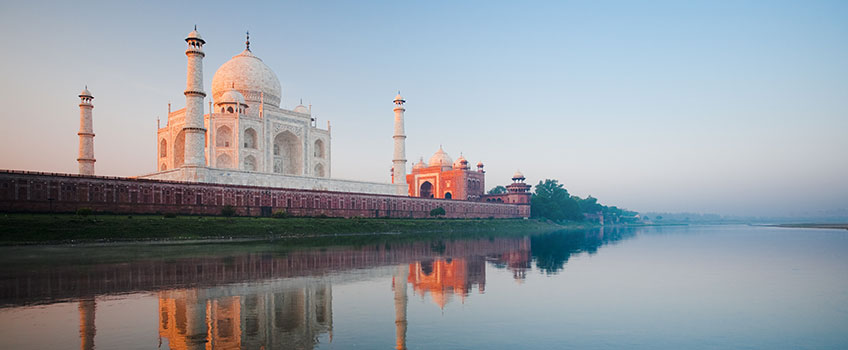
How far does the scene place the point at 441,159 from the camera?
64.8 meters

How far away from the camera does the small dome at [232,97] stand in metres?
40.8

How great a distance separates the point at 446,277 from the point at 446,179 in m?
49.7

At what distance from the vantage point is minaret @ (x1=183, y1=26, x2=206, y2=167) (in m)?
32.2

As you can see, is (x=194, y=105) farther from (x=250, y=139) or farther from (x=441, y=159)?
(x=441, y=159)

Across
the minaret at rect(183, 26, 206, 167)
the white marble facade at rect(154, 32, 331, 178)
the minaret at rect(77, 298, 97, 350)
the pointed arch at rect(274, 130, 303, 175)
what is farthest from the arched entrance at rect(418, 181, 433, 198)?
the minaret at rect(77, 298, 97, 350)

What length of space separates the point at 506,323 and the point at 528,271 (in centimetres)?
664

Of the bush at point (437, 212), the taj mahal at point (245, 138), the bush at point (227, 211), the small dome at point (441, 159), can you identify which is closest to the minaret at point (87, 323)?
the bush at point (227, 211)

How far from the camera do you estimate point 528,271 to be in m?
14.0

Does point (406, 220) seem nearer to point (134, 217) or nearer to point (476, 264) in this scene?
point (134, 217)

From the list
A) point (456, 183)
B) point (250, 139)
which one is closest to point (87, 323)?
point (250, 139)

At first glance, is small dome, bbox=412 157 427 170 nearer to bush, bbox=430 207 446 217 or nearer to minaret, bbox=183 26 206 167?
bush, bbox=430 207 446 217

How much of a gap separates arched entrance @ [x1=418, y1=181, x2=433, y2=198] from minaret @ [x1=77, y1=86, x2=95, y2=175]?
37.0m

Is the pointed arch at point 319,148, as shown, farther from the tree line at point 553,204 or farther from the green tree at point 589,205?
the green tree at point 589,205

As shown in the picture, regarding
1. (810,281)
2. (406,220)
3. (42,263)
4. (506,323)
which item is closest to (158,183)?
(42,263)
